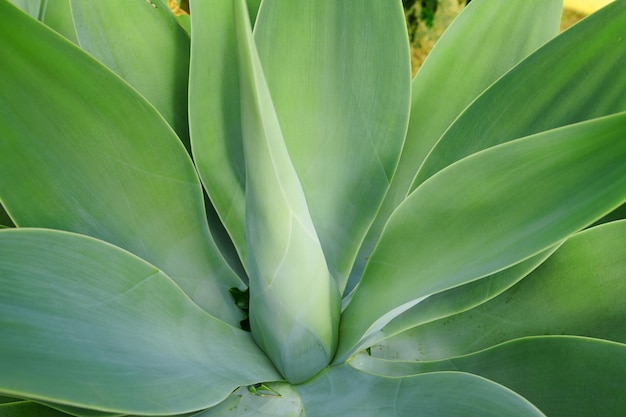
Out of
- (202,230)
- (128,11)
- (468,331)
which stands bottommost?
(468,331)

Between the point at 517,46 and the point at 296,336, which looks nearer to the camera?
the point at 296,336

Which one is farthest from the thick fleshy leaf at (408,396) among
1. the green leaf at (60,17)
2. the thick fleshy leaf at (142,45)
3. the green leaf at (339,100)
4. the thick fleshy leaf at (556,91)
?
the green leaf at (60,17)

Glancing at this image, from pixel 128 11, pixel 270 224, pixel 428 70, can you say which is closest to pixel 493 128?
pixel 428 70

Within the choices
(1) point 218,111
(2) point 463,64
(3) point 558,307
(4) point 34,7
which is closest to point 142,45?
(1) point 218,111

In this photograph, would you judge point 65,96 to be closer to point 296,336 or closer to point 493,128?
point 296,336

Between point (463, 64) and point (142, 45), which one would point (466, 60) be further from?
point (142, 45)

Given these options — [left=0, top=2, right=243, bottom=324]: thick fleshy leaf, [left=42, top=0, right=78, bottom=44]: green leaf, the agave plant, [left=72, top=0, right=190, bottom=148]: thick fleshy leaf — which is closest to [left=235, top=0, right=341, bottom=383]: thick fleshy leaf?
the agave plant
